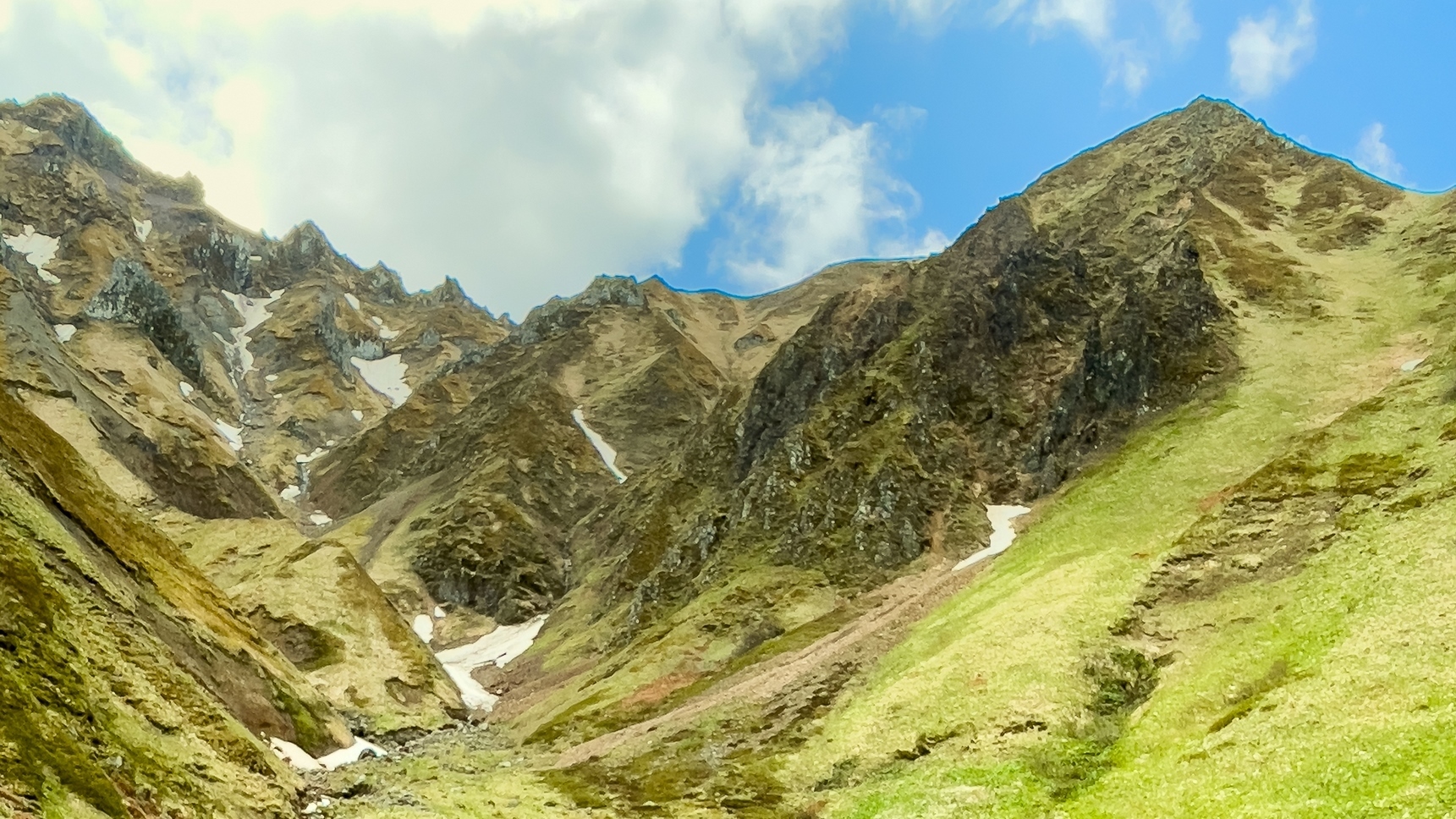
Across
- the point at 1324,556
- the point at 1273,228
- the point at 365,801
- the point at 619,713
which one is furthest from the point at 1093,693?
the point at 1273,228

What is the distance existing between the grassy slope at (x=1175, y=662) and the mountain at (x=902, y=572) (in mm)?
291

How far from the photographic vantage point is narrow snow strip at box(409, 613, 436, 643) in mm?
132363

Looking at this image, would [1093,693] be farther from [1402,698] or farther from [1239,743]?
[1402,698]

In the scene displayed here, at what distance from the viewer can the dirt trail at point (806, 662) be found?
213ft

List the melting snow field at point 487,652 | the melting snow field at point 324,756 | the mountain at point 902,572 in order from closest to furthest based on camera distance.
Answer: the mountain at point 902,572 → the melting snow field at point 324,756 → the melting snow field at point 487,652

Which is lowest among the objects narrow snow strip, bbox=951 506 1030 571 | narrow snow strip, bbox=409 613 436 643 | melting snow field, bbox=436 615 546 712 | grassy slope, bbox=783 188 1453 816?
grassy slope, bbox=783 188 1453 816

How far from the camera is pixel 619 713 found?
75.4 m

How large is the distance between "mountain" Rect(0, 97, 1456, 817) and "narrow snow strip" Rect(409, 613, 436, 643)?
0.59 metres

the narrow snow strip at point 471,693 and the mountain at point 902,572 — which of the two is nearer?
the mountain at point 902,572

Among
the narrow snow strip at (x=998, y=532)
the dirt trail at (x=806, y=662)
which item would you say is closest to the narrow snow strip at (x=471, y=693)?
the dirt trail at (x=806, y=662)

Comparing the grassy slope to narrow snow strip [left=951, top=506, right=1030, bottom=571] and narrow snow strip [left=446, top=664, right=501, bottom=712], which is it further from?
narrow snow strip [left=446, top=664, right=501, bottom=712]

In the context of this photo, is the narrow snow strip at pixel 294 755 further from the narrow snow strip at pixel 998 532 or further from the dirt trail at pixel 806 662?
the narrow snow strip at pixel 998 532

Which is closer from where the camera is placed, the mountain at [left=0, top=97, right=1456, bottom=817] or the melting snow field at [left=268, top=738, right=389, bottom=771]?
the mountain at [left=0, top=97, right=1456, bottom=817]

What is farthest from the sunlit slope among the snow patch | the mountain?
the snow patch
